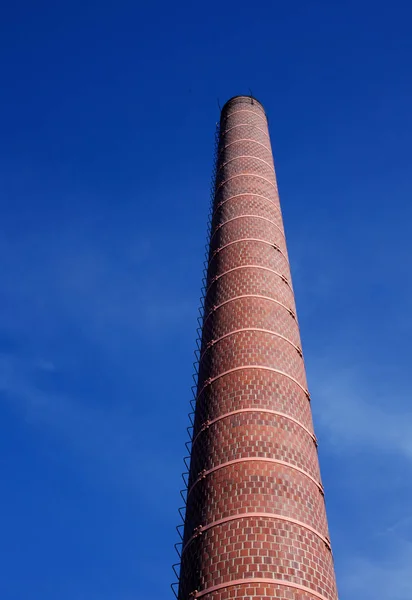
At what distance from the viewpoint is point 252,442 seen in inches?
516

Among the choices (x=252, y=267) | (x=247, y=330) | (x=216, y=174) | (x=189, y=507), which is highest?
(x=216, y=174)

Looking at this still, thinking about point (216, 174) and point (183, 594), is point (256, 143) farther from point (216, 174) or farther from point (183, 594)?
point (183, 594)

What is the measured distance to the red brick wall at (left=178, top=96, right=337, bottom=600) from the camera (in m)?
11.2

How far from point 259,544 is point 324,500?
3.10 m

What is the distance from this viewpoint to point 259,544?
11.3 m

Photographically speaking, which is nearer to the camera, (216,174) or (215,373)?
(215,373)

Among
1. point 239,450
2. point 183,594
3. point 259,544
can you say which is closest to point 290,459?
point 239,450

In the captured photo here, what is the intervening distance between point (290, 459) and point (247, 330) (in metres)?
3.83

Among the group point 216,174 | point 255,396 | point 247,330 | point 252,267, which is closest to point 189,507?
point 255,396

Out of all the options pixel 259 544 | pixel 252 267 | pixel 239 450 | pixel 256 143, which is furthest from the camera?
pixel 256 143

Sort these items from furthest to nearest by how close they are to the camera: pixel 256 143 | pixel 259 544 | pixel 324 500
→ 1. pixel 256 143
2. pixel 324 500
3. pixel 259 544

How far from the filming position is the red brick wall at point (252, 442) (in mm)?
11203

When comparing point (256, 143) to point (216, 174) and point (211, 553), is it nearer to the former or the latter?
point (216, 174)

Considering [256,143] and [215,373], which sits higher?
[256,143]
